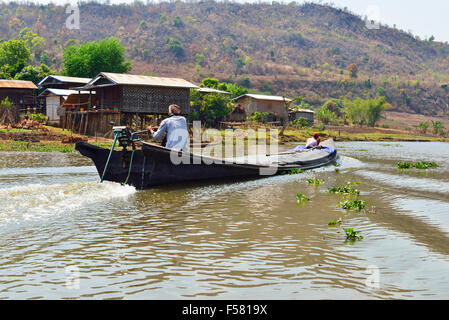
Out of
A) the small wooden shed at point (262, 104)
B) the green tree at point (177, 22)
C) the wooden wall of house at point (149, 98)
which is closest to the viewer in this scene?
the wooden wall of house at point (149, 98)

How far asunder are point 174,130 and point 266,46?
13294cm

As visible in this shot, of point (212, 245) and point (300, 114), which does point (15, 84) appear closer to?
point (300, 114)

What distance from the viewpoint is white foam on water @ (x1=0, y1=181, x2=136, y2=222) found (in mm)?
7210

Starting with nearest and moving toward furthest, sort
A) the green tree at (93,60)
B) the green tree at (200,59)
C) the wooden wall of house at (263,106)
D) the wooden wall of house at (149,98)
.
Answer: the wooden wall of house at (149,98)
the green tree at (93,60)
the wooden wall of house at (263,106)
the green tree at (200,59)

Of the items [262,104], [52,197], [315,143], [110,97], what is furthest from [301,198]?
[262,104]

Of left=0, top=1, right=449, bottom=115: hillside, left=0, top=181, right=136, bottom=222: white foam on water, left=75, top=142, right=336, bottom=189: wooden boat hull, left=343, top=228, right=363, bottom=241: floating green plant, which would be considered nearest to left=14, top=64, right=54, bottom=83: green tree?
left=75, top=142, right=336, bottom=189: wooden boat hull

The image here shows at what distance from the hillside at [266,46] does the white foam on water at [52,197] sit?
84.4m

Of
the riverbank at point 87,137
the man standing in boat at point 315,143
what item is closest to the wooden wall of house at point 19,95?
the riverbank at point 87,137

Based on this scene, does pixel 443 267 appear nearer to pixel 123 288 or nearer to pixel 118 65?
pixel 123 288

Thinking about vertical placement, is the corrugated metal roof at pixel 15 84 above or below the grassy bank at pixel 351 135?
above

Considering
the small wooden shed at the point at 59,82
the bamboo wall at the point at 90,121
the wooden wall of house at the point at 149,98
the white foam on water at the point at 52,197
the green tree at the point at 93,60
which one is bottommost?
the white foam on water at the point at 52,197

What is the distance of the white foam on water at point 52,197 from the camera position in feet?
23.7

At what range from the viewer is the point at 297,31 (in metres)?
160

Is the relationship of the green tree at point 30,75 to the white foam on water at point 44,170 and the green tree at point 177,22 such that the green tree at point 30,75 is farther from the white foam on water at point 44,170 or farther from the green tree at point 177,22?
the green tree at point 177,22
